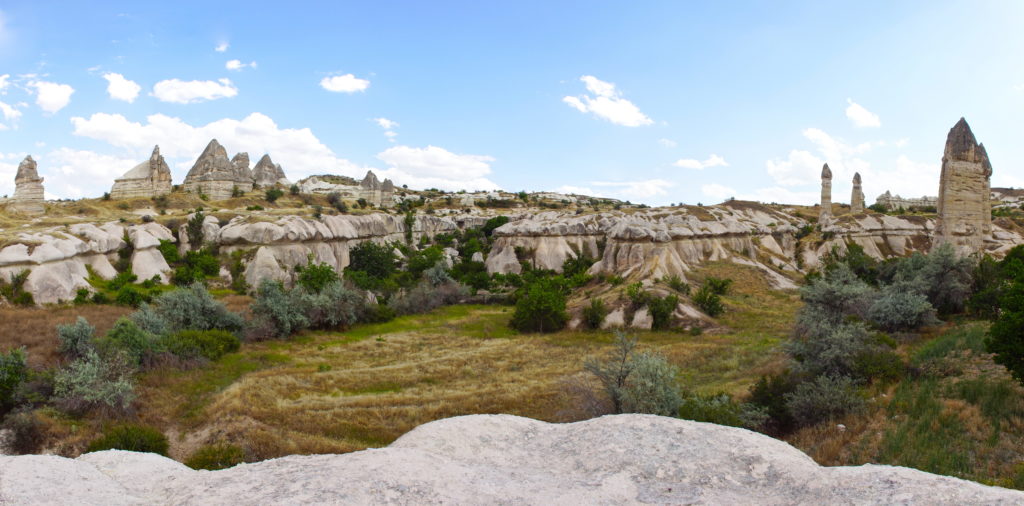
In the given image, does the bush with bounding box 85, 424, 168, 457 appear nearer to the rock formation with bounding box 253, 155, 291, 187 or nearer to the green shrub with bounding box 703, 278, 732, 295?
the green shrub with bounding box 703, 278, 732, 295

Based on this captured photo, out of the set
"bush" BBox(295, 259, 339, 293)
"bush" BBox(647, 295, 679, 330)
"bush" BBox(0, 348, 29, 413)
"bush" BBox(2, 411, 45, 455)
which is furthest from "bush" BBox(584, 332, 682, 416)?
"bush" BBox(295, 259, 339, 293)

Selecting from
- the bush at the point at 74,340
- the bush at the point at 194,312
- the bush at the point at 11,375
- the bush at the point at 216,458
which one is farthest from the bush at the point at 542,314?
the bush at the point at 11,375

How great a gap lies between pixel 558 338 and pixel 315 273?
1234 centimetres

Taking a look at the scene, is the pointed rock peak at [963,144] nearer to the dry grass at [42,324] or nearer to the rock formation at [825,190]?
the dry grass at [42,324]

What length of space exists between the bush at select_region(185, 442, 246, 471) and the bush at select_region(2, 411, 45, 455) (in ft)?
12.7

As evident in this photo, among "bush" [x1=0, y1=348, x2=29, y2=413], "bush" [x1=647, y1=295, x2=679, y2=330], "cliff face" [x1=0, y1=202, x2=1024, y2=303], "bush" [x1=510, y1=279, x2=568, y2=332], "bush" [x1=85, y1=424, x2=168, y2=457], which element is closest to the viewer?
"bush" [x1=85, y1=424, x2=168, y2=457]

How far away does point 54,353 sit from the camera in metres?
14.5

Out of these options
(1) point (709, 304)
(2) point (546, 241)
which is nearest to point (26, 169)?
(2) point (546, 241)

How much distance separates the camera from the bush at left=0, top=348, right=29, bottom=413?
12039 millimetres

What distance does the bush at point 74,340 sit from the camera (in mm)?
14515

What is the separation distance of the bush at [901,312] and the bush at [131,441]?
1862 cm

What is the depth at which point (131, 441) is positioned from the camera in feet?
31.6

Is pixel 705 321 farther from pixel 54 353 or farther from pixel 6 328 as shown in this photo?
pixel 6 328

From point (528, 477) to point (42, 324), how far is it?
18.6 meters
